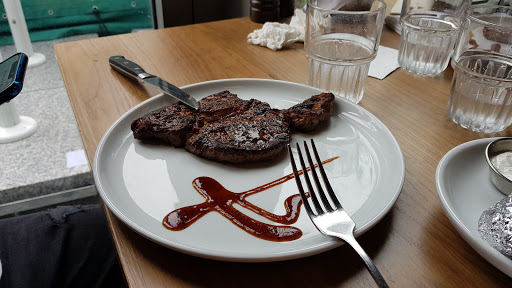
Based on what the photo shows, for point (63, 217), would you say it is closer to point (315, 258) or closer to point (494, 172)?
point (315, 258)


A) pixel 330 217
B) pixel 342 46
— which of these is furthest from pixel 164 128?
pixel 342 46

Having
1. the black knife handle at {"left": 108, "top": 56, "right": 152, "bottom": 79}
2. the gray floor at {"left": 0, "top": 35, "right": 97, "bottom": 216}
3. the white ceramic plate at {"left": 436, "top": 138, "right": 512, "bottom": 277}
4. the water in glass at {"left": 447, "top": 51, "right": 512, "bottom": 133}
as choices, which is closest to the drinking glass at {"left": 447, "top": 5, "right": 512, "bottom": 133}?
the water in glass at {"left": 447, "top": 51, "right": 512, "bottom": 133}

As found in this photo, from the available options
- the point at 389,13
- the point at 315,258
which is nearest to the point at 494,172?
the point at 315,258

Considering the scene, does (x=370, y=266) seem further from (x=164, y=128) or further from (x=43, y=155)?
(x=43, y=155)

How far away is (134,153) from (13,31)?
1.54m

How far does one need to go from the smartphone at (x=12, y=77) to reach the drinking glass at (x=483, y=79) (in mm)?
873

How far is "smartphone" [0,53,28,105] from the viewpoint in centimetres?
70

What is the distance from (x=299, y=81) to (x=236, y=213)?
584 mm

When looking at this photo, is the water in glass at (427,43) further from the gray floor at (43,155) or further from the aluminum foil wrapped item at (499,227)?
the gray floor at (43,155)

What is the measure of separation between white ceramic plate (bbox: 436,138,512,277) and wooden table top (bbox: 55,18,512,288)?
0.12 ft

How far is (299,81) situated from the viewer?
3.71 feet

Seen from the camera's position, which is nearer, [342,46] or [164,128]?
[164,128]

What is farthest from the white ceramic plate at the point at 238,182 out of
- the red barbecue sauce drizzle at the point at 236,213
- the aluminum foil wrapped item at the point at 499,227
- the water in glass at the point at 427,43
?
the water in glass at the point at 427,43

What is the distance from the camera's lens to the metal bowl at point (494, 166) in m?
0.66
